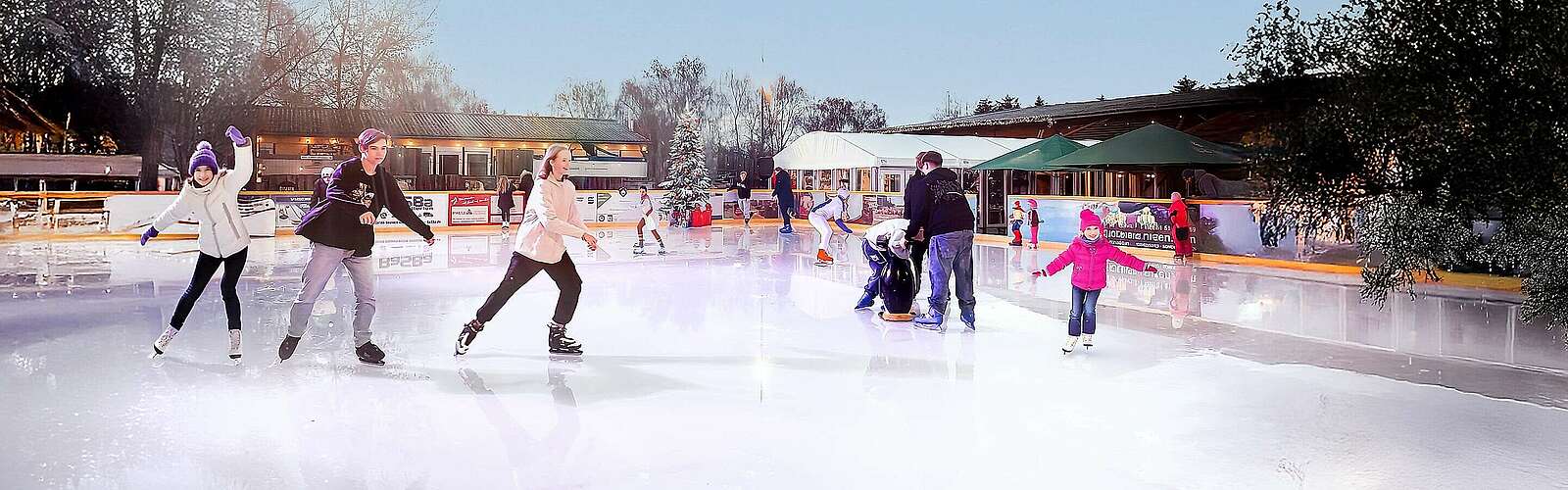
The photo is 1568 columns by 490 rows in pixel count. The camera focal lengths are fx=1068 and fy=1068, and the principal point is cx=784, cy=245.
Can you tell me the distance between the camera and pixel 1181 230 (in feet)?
50.3

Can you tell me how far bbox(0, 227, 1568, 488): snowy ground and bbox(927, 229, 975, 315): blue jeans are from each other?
0.94 feet

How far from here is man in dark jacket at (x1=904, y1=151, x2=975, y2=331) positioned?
7555 millimetres

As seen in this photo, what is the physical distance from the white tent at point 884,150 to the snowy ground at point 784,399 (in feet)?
50.5

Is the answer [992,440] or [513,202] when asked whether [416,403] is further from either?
[513,202]

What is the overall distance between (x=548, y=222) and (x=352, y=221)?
3.36 feet

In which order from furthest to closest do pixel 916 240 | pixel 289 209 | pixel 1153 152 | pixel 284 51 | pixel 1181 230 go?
1. pixel 284 51
2. pixel 289 209
3. pixel 1153 152
4. pixel 1181 230
5. pixel 916 240

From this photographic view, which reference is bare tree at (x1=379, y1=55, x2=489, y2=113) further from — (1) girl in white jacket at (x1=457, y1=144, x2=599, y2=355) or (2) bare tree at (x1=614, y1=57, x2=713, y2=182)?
(1) girl in white jacket at (x1=457, y1=144, x2=599, y2=355)

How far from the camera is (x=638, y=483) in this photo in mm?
3658

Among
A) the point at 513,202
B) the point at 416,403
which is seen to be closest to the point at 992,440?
the point at 416,403

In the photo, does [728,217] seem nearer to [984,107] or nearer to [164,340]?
[164,340]

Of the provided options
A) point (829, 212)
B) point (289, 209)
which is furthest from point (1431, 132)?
point (289, 209)

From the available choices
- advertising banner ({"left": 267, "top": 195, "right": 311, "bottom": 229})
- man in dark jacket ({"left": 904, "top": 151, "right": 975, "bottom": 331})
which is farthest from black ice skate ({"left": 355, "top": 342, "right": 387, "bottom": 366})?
advertising banner ({"left": 267, "top": 195, "right": 311, "bottom": 229})

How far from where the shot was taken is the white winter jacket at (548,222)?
600 centimetres

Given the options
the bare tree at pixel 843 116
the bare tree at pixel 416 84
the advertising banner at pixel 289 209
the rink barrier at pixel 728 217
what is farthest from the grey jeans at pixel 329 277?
the bare tree at pixel 843 116
